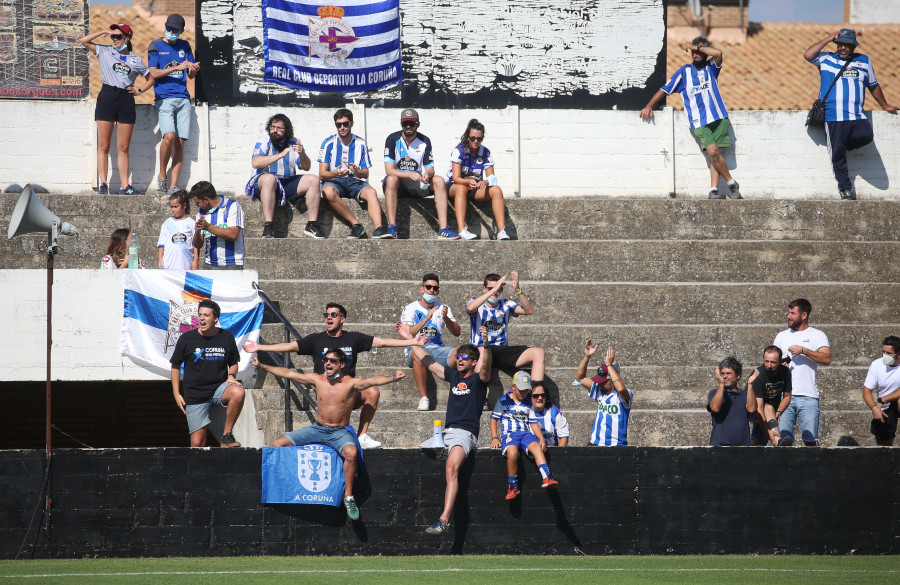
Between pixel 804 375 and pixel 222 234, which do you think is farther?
pixel 222 234

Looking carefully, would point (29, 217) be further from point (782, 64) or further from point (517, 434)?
point (782, 64)

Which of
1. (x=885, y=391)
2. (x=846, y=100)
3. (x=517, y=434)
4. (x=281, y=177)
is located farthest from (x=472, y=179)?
(x=885, y=391)

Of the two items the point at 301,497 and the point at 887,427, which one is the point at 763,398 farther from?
the point at 301,497

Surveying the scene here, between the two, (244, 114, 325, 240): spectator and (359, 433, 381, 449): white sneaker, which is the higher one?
(244, 114, 325, 240): spectator

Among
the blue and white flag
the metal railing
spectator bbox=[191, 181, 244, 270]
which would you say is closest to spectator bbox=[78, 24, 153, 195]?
spectator bbox=[191, 181, 244, 270]

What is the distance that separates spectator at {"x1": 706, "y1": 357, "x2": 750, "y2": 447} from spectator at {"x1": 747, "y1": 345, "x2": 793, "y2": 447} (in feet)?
1.01

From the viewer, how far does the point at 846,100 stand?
15.7m

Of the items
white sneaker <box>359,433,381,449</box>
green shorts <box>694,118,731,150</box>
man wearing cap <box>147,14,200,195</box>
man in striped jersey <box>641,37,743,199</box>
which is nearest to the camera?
white sneaker <box>359,433,381,449</box>

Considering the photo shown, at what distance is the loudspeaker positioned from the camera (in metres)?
9.98

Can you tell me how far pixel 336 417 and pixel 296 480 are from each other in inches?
25.2

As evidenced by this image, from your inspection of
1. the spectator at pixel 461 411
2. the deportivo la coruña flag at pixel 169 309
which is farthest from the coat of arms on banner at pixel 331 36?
the spectator at pixel 461 411

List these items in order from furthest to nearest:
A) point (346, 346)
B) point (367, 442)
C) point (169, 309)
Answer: point (169, 309) → point (346, 346) → point (367, 442)

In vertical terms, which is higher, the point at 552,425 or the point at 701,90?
the point at 701,90

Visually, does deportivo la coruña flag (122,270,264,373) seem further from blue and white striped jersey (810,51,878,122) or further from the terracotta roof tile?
the terracotta roof tile
